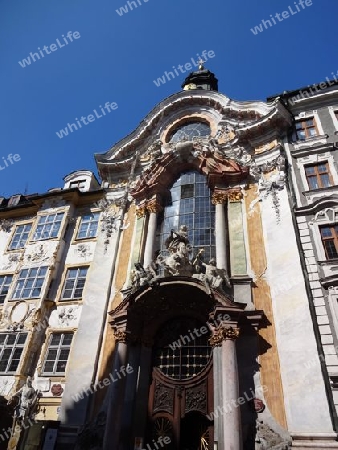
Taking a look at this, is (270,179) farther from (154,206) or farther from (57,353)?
(57,353)

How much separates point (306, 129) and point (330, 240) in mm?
7654

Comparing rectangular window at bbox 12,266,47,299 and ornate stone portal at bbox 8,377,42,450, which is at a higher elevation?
rectangular window at bbox 12,266,47,299

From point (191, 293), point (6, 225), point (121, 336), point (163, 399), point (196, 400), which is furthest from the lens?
point (6, 225)

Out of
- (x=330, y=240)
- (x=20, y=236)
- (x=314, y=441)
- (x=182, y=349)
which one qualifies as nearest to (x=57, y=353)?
(x=182, y=349)

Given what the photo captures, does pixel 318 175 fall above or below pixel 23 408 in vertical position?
above

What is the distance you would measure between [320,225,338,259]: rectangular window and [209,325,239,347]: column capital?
5185 mm

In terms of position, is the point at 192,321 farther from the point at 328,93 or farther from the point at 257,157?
the point at 328,93

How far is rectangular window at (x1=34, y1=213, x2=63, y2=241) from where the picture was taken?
69.9 feet

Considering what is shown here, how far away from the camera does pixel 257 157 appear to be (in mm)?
19109

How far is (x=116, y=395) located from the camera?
529 inches

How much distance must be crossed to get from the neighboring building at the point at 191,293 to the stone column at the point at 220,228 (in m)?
0.07

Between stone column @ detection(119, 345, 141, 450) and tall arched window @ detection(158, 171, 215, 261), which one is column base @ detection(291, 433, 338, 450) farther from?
tall arched window @ detection(158, 171, 215, 261)

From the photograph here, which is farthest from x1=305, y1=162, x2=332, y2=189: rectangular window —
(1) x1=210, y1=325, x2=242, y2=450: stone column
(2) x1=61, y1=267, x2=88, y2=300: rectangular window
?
(2) x1=61, y1=267, x2=88, y2=300: rectangular window

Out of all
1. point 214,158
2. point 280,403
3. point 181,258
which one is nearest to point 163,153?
point 214,158
